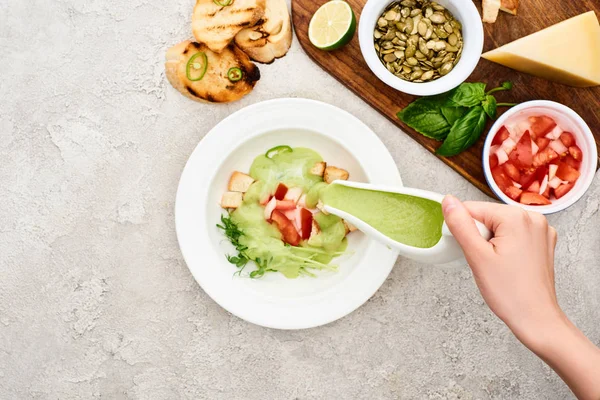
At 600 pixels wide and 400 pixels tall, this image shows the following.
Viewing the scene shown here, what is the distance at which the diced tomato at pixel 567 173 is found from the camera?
1.72 m

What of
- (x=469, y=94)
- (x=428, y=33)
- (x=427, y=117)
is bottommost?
(x=427, y=117)

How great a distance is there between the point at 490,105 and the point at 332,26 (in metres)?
0.53

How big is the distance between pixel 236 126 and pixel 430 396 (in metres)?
1.11

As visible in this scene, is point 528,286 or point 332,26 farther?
point 332,26

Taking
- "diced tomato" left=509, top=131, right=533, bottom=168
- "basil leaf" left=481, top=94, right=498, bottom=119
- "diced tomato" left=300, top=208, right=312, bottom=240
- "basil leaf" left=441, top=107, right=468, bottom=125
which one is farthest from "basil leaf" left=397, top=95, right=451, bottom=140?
"diced tomato" left=300, top=208, right=312, bottom=240

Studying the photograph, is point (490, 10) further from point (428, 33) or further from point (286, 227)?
point (286, 227)

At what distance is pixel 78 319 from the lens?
6.65ft

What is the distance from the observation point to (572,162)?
5.70 ft

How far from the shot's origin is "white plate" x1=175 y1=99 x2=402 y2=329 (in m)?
1.77

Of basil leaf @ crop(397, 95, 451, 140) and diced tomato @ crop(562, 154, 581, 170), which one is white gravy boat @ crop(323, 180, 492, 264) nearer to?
basil leaf @ crop(397, 95, 451, 140)

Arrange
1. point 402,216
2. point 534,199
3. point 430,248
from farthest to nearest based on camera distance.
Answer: point 534,199 < point 402,216 < point 430,248

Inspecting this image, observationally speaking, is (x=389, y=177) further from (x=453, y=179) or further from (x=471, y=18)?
(x=471, y=18)

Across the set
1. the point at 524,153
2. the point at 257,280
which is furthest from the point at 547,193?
the point at 257,280

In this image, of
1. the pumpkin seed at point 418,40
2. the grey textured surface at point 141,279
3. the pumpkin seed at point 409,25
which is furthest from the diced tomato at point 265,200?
the pumpkin seed at point 409,25
